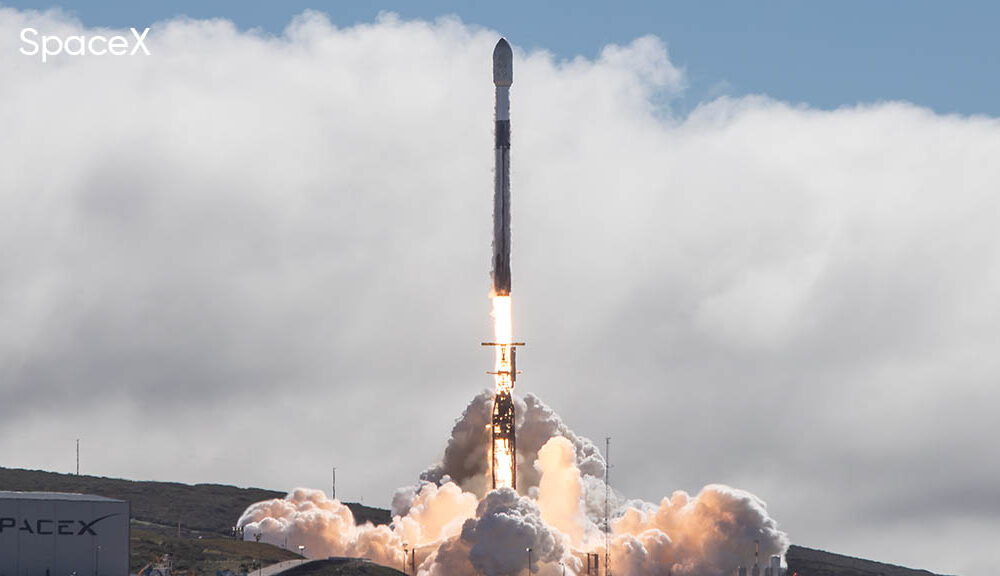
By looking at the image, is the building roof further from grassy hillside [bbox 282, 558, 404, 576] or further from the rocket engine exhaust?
the rocket engine exhaust

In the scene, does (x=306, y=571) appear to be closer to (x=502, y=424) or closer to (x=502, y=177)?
(x=502, y=424)

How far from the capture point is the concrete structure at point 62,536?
170 m

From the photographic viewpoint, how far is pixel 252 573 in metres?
188

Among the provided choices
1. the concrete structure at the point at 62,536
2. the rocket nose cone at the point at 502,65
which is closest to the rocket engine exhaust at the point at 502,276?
the rocket nose cone at the point at 502,65

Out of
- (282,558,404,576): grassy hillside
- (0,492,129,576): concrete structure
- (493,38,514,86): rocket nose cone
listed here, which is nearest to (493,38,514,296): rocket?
(493,38,514,86): rocket nose cone

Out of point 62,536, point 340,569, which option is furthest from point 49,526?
point 340,569

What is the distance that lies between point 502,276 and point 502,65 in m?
20.9

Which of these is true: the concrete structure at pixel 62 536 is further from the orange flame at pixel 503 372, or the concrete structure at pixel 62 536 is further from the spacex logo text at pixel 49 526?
the orange flame at pixel 503 372

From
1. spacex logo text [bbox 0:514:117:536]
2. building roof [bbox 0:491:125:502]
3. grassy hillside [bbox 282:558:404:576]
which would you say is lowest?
grassy hillside [bbox 282:558:404:576]

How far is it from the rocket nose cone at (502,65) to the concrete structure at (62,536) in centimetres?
5417

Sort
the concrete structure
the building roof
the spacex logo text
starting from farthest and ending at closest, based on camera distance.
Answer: the building roof → the spacex logo text → the concrete structure

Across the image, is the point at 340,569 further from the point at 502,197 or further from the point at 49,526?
the point at 502,197

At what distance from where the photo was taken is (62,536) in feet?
563

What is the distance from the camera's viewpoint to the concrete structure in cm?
16962
